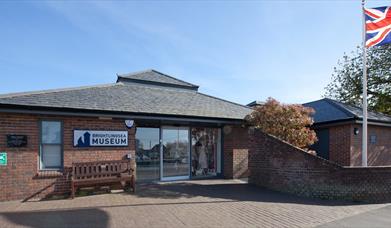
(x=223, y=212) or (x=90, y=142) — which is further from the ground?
(x=90, y=142)

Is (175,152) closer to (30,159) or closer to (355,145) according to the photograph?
(30,159)

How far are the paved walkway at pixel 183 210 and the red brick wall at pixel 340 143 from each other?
4.77 m

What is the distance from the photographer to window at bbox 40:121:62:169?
9.23m

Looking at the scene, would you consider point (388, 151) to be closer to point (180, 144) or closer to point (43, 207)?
point (180, 144)

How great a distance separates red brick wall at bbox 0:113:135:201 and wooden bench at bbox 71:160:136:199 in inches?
17.3

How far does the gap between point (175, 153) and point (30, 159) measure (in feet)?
18.6

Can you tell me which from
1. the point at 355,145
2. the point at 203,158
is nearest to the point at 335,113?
the point at 355,145

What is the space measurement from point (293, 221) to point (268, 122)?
17.6 ft

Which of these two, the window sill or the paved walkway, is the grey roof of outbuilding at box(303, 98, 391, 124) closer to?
the paved walkway

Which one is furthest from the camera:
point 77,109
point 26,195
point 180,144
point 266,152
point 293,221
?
point 180,144

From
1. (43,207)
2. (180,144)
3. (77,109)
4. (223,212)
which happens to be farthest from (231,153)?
(43,207)

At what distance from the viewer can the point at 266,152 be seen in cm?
1087

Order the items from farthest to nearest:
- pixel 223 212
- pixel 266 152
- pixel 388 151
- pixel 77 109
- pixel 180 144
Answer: pixel 388 151
pixel 180 144
pixel 266 152
pixel 77 109
pixel 223 212

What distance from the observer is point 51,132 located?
9383 mm
